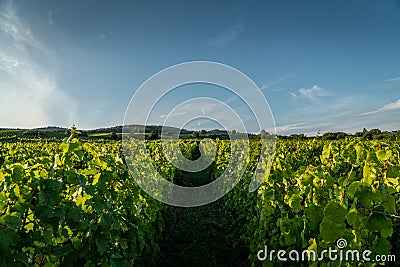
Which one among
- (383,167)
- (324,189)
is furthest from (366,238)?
(383,167)

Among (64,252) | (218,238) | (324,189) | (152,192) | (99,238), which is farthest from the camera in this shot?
(218,238)

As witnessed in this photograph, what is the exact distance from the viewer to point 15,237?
189cm

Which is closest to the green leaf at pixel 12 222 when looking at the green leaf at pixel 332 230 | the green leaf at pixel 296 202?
the green leaf at pixel 332 230

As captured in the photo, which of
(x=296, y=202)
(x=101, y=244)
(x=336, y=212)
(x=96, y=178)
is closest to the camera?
(x=336, y=212)

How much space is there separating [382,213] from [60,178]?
90.7 inches

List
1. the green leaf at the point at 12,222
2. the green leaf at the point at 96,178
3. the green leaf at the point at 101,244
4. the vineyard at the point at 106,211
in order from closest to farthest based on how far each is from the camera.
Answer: the green leaf at the point at 12,222 < the vineyard at the point at 106,211 < the green leaf at the point at 101,244 < the green leaf at the point at 96,178

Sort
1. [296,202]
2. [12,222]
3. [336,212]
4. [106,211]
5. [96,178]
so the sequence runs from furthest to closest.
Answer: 1. [296,202]
2. [106,211]
3. [96,178]
4. [336,212]
5. [12,222]

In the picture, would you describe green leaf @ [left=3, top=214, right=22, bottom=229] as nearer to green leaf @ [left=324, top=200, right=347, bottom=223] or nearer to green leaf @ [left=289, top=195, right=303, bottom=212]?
green leaf @ [left=324, top=200, right=347, bottom=223]

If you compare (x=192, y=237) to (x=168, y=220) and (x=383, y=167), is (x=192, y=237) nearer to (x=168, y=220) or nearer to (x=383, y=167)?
(x=168, y=220)

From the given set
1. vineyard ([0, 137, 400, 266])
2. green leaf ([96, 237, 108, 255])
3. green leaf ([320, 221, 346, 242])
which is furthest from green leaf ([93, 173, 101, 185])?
green leaf ([320, 221, 346, 242])

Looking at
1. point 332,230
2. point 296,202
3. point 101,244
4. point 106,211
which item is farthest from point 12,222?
point 296,202

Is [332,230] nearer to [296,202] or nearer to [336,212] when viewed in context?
[336,212]

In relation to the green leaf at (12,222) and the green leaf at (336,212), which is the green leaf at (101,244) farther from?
the green leaf at (336,212)

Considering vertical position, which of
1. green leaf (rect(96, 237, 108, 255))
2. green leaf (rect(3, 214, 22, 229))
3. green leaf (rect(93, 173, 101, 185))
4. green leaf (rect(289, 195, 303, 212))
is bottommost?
green leaf (rect(96, 237, 108, 255))
